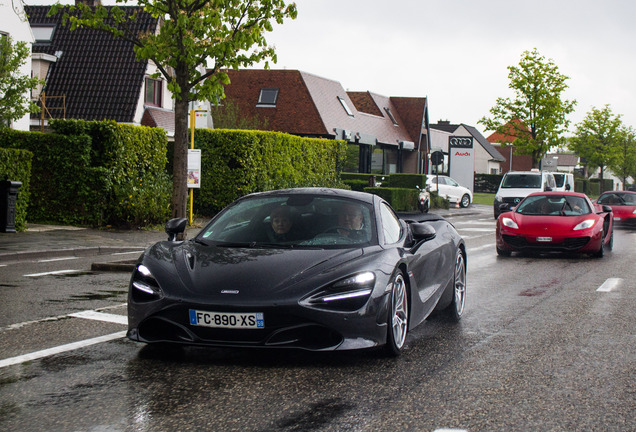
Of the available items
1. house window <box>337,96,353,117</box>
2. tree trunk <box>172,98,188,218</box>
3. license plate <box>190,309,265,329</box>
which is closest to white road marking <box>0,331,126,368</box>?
license plate <box>190,309,265,329</box>

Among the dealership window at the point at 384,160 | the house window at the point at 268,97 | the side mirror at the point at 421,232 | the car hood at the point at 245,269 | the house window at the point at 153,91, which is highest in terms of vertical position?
the house window at the point at 268,97

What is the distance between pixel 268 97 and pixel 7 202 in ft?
107

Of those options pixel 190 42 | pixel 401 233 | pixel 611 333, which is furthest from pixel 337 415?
pixel 190 42

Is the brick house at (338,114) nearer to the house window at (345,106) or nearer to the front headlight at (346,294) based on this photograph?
the house window at (345,106)

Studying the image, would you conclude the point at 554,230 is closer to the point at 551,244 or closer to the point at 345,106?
the point at 551,244

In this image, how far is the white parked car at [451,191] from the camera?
42.8 metres

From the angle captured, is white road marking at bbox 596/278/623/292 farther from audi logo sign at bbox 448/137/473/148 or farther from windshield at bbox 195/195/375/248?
audi logo sign at bbox 448/137/473/148

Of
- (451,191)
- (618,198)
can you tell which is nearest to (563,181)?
(451,191)

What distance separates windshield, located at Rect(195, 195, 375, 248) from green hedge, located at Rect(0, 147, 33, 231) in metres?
11.3

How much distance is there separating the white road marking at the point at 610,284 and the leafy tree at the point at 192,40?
286 inches

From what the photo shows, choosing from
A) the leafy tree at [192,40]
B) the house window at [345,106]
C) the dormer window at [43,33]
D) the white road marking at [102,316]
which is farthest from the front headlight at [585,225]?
the house window at [345,106]

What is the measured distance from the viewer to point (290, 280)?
18.5 feet

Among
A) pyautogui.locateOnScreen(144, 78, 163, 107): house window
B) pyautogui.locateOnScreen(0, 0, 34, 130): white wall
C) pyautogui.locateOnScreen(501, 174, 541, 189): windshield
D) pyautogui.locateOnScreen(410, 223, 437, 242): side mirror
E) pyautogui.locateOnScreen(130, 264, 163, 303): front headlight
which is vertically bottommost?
pyautogui.locateOnScreen(130, 264, 163, 303): front headlight

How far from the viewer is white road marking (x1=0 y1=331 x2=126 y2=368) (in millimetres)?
5820
